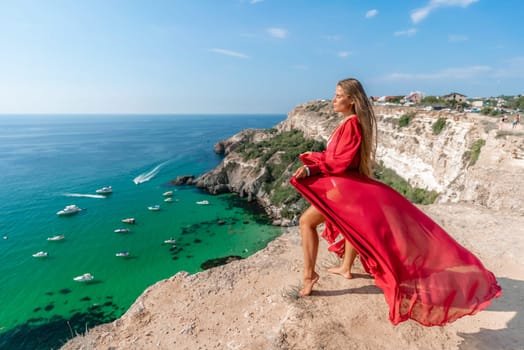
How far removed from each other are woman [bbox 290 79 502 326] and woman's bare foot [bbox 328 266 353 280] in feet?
4.60

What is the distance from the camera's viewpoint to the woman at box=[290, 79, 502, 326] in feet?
9.73

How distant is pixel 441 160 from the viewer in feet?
75.5

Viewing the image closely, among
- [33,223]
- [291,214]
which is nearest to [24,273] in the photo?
[33,223]

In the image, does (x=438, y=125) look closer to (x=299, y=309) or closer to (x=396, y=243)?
(x=396, y=243)

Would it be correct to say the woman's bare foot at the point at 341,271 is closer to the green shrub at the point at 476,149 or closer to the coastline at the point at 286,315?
the coastline at the point at 286,315

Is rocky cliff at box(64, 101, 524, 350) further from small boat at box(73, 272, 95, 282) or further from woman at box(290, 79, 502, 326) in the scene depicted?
small boat at box(73, 272, 95, 282)

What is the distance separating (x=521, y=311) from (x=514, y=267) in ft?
6.06

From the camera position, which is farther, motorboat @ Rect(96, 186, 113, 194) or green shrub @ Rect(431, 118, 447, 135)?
motorboat @ Rect(96, 186, 113, 194)

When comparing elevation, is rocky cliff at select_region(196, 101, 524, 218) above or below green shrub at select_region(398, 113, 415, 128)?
below

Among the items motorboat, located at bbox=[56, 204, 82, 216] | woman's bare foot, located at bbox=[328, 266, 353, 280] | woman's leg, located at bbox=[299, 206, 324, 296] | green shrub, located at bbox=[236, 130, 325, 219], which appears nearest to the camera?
woman's leg, located at bbox=[299, 206, 324, 296]

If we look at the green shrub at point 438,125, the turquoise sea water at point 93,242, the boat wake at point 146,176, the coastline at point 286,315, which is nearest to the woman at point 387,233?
the coastline at point 286,315

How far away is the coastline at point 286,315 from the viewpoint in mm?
3336

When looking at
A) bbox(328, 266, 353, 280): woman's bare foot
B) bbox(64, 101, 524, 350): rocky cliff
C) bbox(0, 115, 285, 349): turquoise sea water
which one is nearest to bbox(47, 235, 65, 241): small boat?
bbox(0, 115, 285, 349): turquoise sea water

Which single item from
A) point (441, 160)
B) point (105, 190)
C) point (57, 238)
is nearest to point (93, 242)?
point (57, 238)
